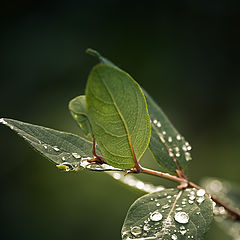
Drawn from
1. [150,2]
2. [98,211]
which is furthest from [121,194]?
[150,2]

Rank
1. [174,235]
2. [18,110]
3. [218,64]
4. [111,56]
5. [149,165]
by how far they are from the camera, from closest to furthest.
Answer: [174,235] < [149,165] < [18,110] < [111,56] < [218,64]

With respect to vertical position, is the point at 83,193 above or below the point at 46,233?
above

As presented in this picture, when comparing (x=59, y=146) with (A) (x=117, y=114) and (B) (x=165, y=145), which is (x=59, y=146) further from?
(B) (x=165, y=145)

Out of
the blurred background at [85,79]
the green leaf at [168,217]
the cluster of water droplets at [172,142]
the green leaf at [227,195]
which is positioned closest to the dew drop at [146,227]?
the green leaf at [168,217]

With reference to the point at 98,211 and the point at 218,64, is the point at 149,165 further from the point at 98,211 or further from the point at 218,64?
Result: the point at 218,64

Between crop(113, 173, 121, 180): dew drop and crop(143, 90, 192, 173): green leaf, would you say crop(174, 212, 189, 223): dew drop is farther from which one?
crop(113, 173, 121, 180): dew drop

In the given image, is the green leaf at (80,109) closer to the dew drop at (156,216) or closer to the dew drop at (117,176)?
the dew drop at (156,216)

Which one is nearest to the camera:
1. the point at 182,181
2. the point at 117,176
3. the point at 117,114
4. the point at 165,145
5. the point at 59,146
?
the point at 117,114

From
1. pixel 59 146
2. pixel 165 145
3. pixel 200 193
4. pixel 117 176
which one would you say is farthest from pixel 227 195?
pixel 59 146

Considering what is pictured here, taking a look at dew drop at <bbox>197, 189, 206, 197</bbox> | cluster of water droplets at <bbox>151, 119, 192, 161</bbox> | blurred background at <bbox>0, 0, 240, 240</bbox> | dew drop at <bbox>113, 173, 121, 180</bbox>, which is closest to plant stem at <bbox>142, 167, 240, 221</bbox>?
dew drop at <bbox>197, 189, 206, 197</bbox>
